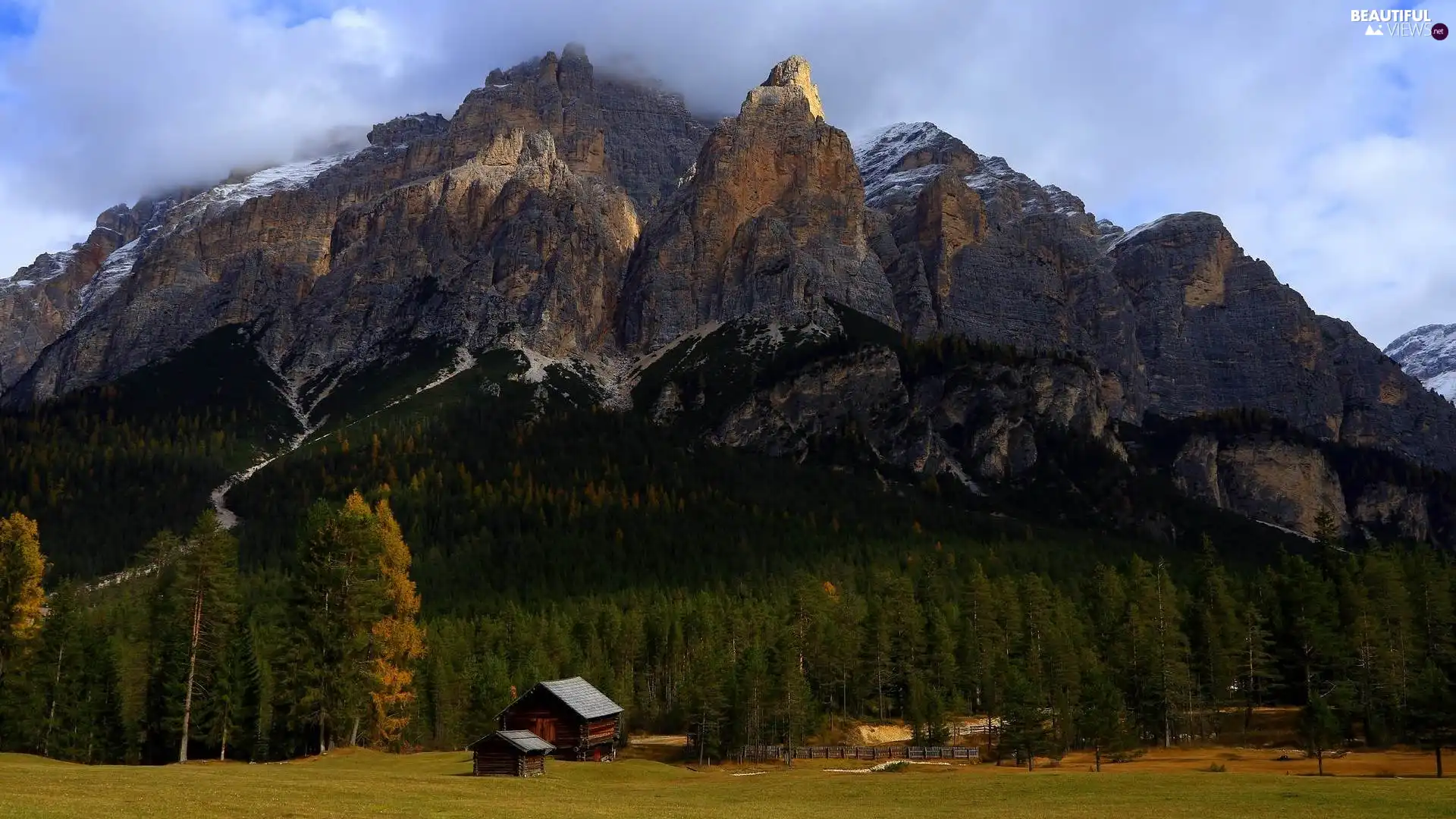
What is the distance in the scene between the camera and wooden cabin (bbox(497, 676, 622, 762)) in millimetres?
75938

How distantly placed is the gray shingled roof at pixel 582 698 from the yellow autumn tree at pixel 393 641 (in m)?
9.86

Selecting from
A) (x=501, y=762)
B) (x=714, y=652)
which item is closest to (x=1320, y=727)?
(x=714, y=652)

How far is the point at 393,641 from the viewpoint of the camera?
Result: 68.1 metres

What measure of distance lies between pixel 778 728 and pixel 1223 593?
4922 centimetres

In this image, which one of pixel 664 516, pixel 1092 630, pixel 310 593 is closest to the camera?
pixel 310 593

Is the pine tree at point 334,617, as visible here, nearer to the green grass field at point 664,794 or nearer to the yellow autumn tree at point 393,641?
the yellow autumn tree at point 393,641

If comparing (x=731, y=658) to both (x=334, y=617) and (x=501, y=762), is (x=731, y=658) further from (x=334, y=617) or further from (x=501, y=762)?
(x=334, y=617)

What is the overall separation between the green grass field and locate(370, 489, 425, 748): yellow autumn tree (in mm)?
4293

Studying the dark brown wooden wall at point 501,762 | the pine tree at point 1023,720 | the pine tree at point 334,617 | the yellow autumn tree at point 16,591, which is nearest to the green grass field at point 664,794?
the dark brown wooden wall at point 501,762

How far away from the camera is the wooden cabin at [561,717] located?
7594cm

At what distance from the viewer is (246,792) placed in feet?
135

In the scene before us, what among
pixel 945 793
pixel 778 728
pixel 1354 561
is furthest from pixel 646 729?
pixel 1354 561

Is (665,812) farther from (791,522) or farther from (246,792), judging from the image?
(791,522)

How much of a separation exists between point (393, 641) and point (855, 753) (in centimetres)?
3531
